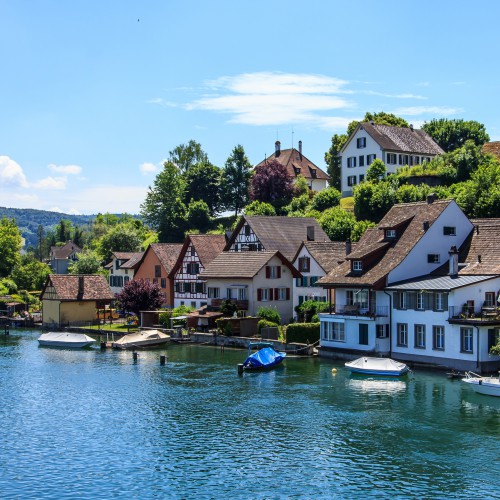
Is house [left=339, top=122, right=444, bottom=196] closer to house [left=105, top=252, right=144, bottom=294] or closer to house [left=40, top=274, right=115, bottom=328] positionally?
house [left=105, top=252, right=144, bottom=294]

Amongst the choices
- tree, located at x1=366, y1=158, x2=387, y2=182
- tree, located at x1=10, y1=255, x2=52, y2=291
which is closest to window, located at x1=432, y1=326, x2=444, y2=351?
tree, located at x1=366, y1=158, x2=387, y2=182

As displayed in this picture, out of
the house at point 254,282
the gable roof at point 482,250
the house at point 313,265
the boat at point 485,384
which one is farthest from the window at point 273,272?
the boat at point 485,384

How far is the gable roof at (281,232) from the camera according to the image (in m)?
99.9

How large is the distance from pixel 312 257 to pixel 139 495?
2163 inches

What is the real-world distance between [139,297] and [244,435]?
55.6m

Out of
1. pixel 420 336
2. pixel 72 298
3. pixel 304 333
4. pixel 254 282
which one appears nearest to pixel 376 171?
pixel 254 282

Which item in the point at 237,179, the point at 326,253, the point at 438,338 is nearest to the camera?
the point at 438,338

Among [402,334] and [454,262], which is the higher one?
[454,262]

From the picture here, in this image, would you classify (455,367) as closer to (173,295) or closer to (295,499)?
(295,499)

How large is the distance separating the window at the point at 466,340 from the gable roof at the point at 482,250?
18.8ft

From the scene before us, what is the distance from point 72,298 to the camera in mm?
105062

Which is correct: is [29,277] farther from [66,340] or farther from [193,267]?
[66,340]

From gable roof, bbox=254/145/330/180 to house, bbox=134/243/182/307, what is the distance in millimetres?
42050

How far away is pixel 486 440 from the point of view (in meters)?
43.9
